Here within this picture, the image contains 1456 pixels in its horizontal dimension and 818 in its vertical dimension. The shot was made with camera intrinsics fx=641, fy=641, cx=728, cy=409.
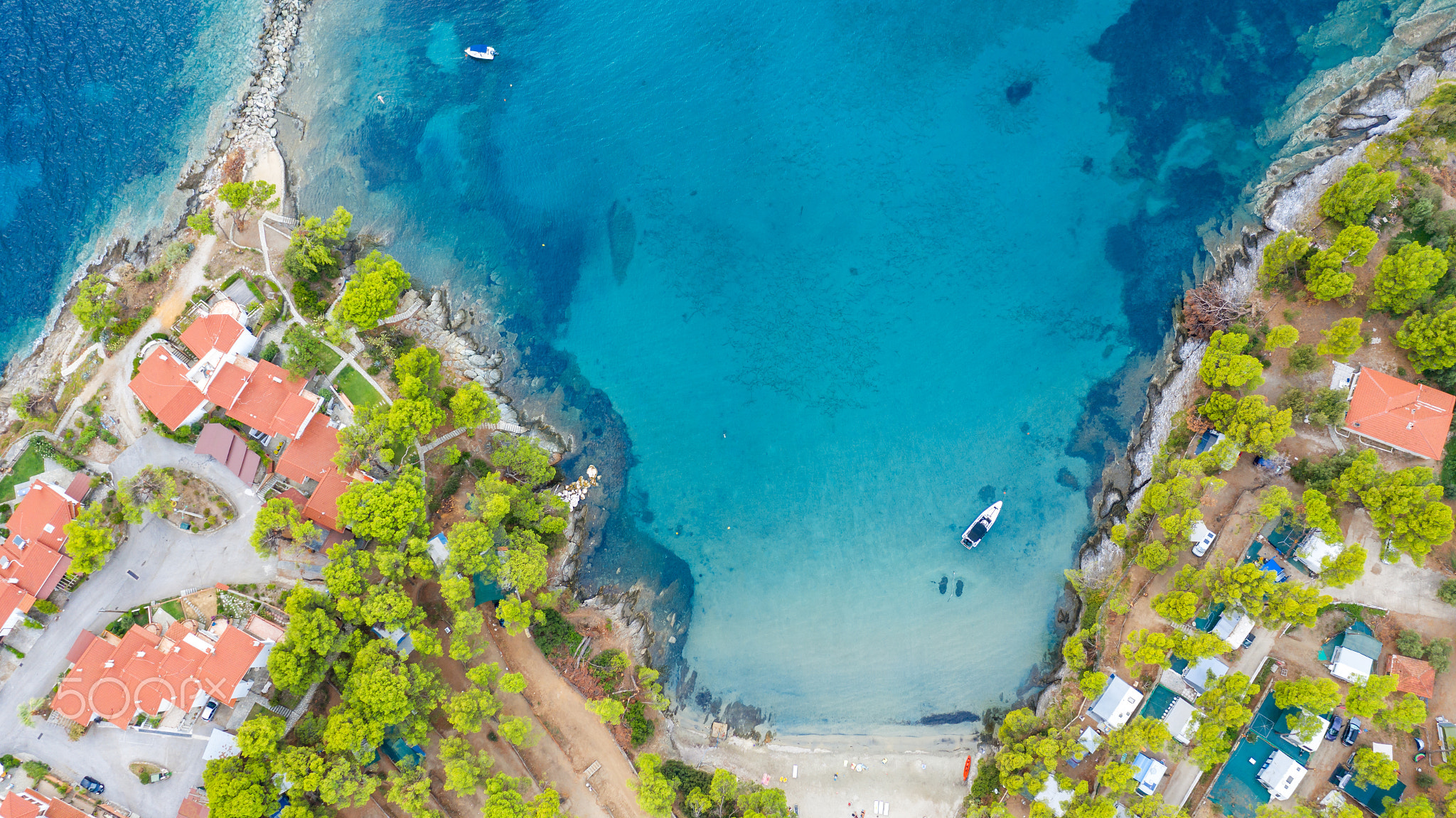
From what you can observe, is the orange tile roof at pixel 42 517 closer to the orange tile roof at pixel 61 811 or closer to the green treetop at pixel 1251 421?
Result: the orange tile roof at pixel 61 811

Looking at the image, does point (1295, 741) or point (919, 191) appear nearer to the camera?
point (1295, 741)

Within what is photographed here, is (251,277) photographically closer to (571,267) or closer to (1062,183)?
(571,267)

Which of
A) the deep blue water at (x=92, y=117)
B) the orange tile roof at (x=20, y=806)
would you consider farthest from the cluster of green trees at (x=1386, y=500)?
the deep blue water at (x=92, y=117)

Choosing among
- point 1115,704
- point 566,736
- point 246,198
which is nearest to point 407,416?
point 246,198

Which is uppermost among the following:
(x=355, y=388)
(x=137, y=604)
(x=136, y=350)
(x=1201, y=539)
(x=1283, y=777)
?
(x=136, y=350)

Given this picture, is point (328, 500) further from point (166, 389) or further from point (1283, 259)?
point (1283, 259)

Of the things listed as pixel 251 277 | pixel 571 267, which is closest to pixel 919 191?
pixel 571 267
